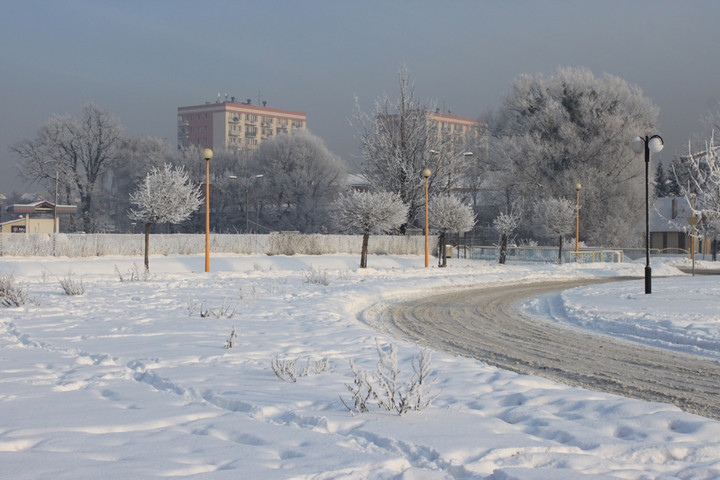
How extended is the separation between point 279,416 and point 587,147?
54.2 m

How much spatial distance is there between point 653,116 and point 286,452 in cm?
5888

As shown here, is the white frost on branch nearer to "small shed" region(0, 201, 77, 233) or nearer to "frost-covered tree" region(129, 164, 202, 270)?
"frost-covered tree" region(129, 164, 202, 270)

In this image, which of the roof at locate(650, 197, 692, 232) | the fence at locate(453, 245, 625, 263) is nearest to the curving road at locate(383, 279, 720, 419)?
the fence at locate(453, 245, 625, 263)

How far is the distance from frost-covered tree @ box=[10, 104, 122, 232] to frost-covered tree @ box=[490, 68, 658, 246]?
1704 inches

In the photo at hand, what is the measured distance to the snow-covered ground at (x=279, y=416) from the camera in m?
4.25

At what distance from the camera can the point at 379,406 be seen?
19.0 ft

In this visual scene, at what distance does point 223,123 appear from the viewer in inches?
5300

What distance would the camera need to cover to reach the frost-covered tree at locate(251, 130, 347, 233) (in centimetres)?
7625

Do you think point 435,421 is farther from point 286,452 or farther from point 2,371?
point 2,371

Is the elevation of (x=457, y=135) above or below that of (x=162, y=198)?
above

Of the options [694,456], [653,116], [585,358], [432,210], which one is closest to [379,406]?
[694,456]

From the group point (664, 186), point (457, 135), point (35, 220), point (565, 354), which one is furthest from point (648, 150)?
point (664, 186)

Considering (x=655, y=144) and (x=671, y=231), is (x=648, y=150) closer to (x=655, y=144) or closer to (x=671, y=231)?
(x=655, y=144)

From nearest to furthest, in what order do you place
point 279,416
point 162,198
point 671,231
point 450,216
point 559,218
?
1. point 279,416
2. point 162,198
3. point 450,216
4. point 559,218
5. point 671,231
